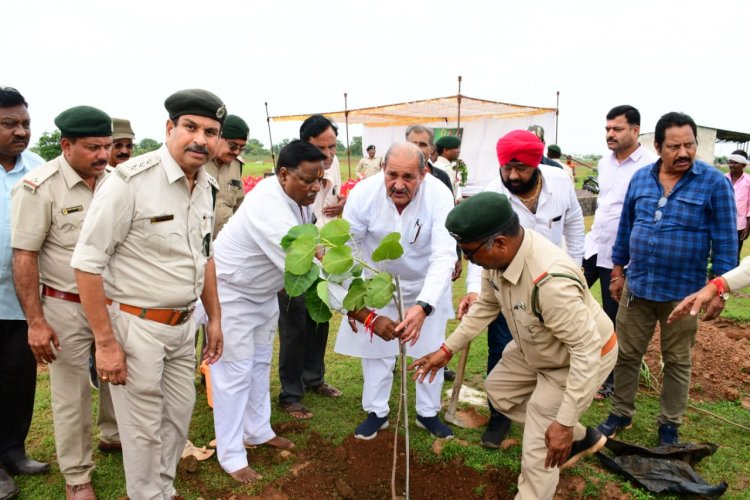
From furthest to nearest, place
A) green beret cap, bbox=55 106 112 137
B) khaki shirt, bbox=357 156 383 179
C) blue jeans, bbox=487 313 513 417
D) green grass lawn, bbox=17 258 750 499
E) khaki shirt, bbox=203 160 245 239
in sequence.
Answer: khaki shirt, bbox=357 156 383 179, khaki shirt, bbox=203 160 245 239, blue jeans, bbox=487 313 513 417, green grass lawn, bbox=17 258 750 499, green beret cap, bbox=55 106 112 137

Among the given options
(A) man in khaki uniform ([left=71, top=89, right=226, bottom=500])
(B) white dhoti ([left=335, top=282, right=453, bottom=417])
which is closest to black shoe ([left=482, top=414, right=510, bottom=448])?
(B) white dhoti ([left=335, top=282, right=453, bottom=417])

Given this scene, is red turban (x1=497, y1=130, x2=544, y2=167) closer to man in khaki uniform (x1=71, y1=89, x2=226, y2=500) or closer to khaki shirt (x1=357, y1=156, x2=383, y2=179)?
man in khaki uniform (x1=71, y1=89, x2=226, y2=500)

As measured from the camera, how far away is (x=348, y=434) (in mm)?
3857

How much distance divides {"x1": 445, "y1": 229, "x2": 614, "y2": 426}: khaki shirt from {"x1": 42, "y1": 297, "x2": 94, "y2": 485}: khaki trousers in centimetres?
239

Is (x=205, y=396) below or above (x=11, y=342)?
below

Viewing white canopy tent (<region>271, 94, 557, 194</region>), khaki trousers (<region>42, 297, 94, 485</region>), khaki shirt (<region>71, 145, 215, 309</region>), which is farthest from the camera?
white canopy tent (<region>271, 94, 557, 194</region>)

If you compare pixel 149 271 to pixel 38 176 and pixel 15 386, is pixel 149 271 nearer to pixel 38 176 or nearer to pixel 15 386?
pixel 38 176

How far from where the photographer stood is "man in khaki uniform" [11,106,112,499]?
2758 millimetres

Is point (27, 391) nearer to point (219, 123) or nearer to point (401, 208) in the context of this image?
point (219, 123)

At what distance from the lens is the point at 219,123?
2629 millimetres

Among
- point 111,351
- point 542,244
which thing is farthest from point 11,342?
point 542,244

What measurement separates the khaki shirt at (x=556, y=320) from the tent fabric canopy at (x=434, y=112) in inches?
399

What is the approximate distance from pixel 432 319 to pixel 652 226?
5.34 feet

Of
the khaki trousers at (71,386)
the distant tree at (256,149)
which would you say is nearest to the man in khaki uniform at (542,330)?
the khaki trousers at (71,386)
